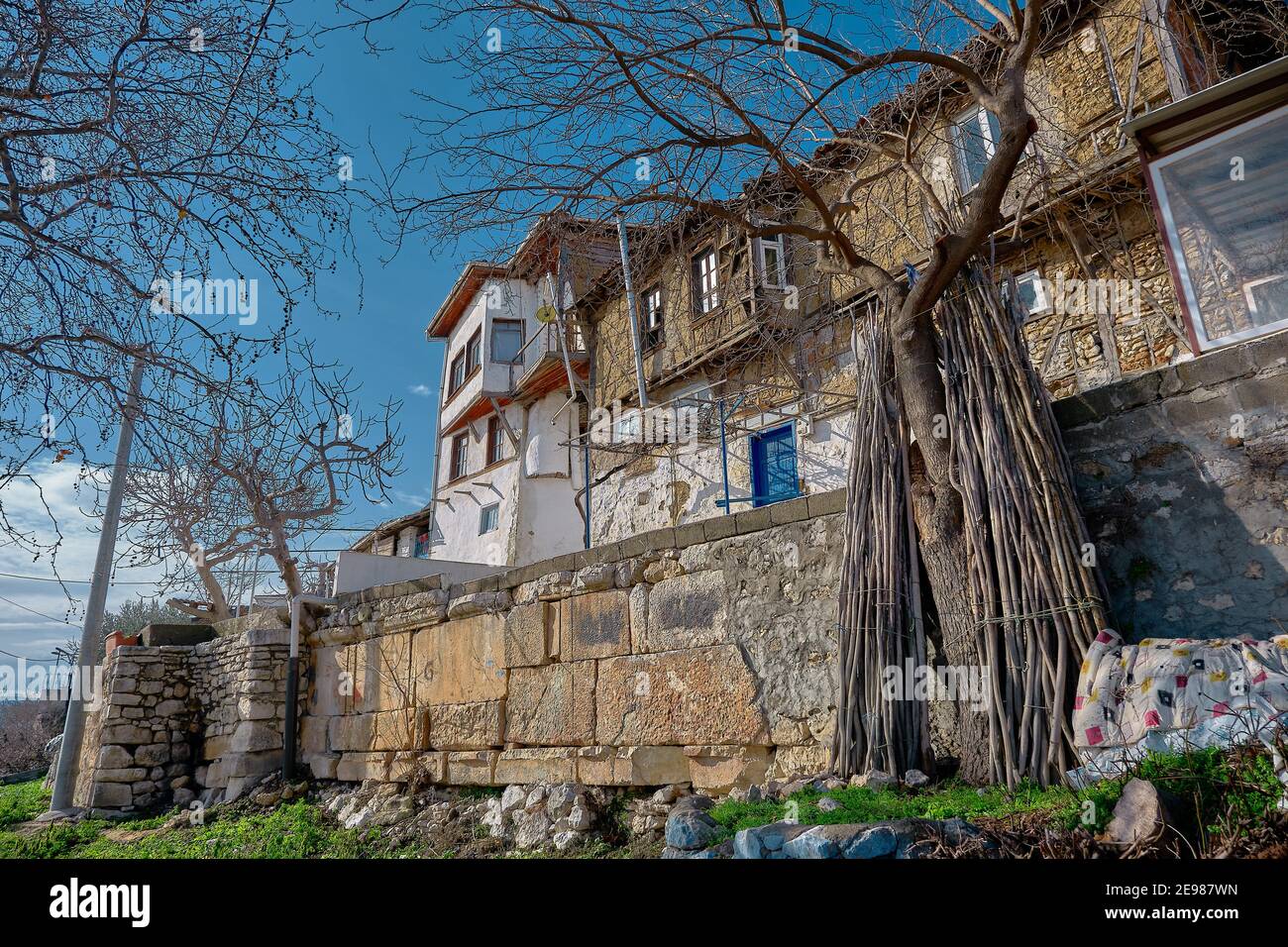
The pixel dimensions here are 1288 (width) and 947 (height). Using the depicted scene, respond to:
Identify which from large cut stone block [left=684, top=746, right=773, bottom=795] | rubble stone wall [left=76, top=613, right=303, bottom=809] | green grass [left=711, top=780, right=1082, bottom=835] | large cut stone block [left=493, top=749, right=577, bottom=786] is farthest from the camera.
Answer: rubble stone wall [left=76, top=613, right=303, bottom=809]

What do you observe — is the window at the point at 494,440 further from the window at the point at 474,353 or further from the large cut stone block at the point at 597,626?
the large cut stone block at the point at 597,626

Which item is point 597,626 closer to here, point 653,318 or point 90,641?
point 90,641

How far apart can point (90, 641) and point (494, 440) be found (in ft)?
35.6

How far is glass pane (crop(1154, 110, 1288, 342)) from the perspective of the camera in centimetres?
557

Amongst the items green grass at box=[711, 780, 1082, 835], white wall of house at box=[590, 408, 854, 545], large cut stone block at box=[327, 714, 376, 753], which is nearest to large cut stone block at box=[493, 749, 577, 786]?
green grass at box=[711, 780, 1082, 835]

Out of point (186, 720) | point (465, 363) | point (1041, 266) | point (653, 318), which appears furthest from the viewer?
point (465, 363)

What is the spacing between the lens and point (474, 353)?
2081 centimetres

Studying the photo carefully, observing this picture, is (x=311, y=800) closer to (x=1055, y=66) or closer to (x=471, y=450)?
(x=1055, y=66)

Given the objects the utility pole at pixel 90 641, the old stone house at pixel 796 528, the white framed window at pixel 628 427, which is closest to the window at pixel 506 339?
the white framed window at pixel 628 427

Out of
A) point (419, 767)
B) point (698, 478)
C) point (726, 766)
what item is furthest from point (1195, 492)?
point (698, 478)

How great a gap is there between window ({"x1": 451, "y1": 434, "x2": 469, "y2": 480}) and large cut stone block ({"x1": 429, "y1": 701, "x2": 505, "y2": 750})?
14.2 m

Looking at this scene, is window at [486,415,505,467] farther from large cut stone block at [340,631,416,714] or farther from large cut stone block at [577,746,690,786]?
large cut stone block at [577,746,690,786]

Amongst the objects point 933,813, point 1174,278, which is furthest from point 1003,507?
point 1174,278
